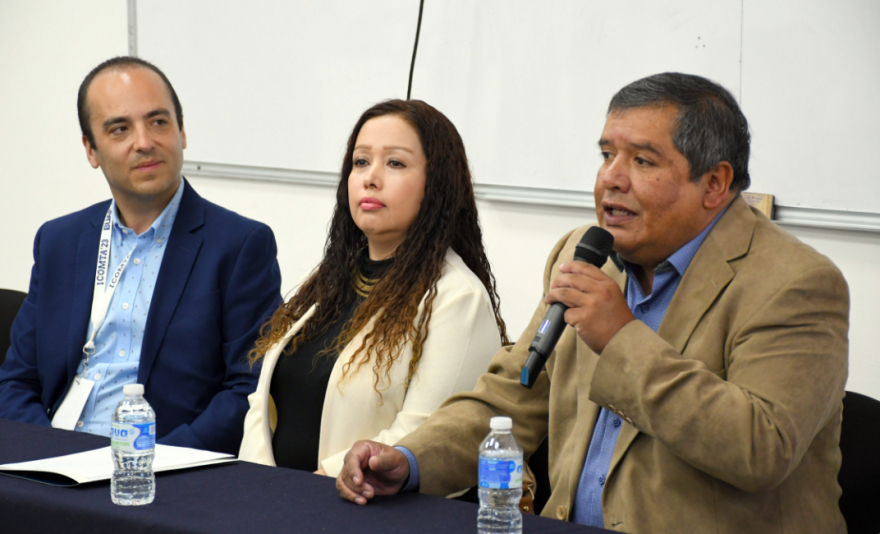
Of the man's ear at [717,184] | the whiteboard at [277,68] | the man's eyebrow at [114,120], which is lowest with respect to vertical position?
the man's ear at [717,184]

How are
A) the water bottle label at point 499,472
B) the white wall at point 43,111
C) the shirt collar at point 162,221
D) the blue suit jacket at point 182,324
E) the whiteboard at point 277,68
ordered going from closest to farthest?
1. the water bottle label at point 499,472
2. the blue suit jacket at point 182,324
3. the shirt collar at point 162,221
4. the whiteboard at point 277,68
5. the white wall at point 43,111

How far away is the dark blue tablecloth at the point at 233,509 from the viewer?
1193 millimetres

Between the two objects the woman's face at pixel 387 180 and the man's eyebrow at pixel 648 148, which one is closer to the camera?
the man's eyebrow at pixel 648 148

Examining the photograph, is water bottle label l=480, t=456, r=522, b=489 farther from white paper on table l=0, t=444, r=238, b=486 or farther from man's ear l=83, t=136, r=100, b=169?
man's ear l=83, t=136, r=100, b=169

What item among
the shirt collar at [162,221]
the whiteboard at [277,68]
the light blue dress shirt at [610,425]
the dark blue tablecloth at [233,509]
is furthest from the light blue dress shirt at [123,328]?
the light blue dress shirt at [610,425]

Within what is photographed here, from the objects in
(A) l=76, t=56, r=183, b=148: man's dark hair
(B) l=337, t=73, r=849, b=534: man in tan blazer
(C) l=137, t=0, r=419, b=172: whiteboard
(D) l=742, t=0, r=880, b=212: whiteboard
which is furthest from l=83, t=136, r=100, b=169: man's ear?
(D) l=742, t=0, r=880, b=212: whiteboard

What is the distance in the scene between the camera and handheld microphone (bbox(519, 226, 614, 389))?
129 centimetres

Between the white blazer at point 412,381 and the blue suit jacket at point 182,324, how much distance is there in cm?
37

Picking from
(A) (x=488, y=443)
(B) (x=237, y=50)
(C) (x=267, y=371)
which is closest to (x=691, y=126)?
(A) (x=488, y=443)

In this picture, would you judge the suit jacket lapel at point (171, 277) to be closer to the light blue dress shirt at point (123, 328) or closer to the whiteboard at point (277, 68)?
the light blue dress shirt at point (123, 328)

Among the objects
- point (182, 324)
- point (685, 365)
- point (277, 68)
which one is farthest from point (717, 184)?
point (277, 68)

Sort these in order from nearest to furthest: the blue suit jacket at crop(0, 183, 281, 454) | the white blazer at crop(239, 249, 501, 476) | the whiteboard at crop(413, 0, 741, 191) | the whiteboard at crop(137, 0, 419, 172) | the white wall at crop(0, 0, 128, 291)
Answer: the white blazer at crop(239, 249, 501, 476)
the blue suit jacket at crop(0, 183, 281, 454)
the whiteboard at crop(413, 0, 741, 191)
the whiteboard at crop(137, 0, 419, 172)
the white wall at crop(0, 0, 128, 291)

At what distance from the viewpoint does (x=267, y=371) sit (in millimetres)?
2027

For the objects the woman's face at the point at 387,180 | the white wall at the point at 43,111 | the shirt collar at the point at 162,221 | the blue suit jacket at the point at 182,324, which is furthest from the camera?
the white wall at the point at 43,111
